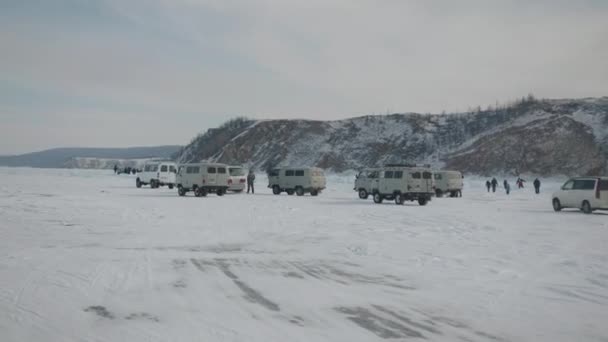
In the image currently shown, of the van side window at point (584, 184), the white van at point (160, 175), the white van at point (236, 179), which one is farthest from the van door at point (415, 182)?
the white van at point (160, 175)

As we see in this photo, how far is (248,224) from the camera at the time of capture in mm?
17594

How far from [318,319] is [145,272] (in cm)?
405

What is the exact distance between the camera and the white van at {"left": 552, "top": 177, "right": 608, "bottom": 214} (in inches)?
913

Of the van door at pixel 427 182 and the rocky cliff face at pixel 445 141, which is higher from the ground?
the rocky cliff face at pixel 445 141

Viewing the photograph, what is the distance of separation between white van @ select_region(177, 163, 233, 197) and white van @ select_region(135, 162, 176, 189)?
877 cm

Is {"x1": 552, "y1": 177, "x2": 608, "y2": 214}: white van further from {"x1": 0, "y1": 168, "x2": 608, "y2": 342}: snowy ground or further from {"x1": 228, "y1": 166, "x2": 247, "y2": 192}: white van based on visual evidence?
{"x1": 228, "y1": 166, "x2": 247, "y2": 192}: white van

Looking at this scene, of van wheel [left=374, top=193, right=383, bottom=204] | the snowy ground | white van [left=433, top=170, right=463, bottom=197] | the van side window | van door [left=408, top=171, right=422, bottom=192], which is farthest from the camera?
white van [left=433, top=170, right=463, bottom=197]

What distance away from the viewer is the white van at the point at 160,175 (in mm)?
42656

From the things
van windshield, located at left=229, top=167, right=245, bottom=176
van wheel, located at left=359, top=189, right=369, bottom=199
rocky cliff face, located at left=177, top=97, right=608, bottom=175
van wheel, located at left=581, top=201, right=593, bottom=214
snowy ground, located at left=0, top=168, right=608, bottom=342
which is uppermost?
rocky cliff face, located at left=177, top=97, right=608, bottom=175

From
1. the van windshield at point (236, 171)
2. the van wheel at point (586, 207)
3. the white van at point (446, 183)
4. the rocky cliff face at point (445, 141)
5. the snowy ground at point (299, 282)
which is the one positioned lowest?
the snowy ground at point (299, 282)

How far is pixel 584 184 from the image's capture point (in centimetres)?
2403

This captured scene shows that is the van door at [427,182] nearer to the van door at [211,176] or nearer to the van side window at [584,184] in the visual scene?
the van side window at [584,184]

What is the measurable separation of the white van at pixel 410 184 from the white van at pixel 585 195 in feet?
20.2

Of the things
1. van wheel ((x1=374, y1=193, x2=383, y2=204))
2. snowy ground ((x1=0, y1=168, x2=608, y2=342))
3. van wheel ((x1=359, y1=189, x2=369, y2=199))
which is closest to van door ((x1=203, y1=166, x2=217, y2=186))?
van wheel ((x1=359, y1=189, x2=369, y2=199))
